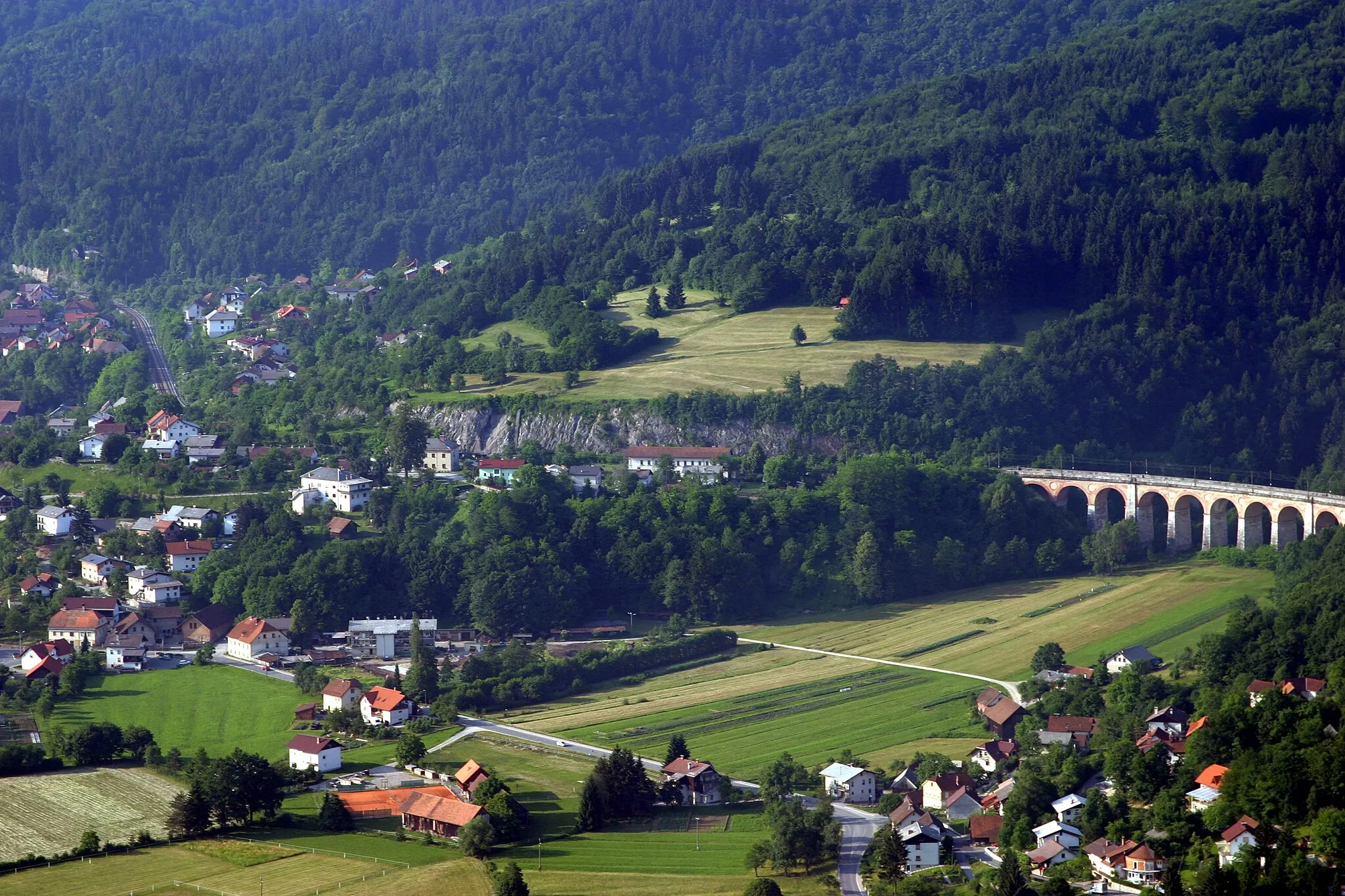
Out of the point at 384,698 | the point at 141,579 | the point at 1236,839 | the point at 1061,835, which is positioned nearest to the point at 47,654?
the point at 141,579

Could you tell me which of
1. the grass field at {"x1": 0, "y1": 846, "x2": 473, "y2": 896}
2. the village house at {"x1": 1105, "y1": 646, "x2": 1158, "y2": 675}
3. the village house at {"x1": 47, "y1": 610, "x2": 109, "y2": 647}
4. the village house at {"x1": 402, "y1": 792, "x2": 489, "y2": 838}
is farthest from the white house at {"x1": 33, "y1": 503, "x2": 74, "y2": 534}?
the village house at {"x1": 1105, "y1": 646, "x2": 1158, "y2": 675}

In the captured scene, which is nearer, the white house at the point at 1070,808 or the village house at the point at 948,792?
the white house at the point at 1070,808

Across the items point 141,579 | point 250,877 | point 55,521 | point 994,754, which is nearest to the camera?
point 250,877

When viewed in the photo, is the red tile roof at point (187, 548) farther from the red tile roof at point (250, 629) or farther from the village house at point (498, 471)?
the village house at point (498, 471)

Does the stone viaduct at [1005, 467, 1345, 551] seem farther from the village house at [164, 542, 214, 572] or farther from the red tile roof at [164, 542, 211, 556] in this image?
the village house at [164, 542, 214, 572]

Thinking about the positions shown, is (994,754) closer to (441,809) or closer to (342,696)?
(441,809)

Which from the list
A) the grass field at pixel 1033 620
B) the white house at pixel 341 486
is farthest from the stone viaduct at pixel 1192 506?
the white house at pixel 341 486
